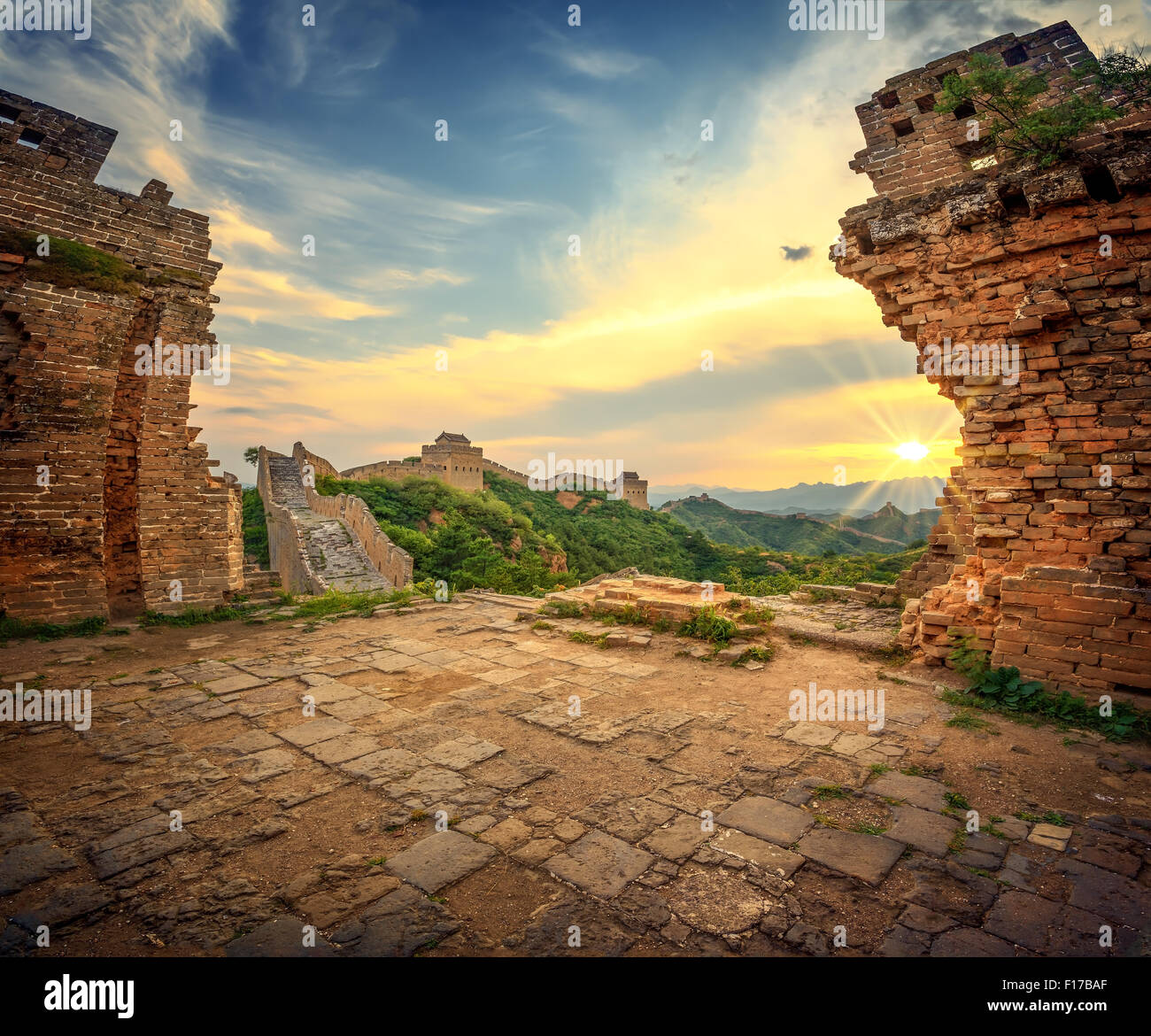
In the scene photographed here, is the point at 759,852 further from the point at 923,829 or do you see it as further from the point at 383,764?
the point at 383,764

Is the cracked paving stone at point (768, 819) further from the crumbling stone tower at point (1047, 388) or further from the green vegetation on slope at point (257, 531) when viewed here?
the green vegetation on slope at point (257, 531)

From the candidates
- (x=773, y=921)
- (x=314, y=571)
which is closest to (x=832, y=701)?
(x=773, y=921)

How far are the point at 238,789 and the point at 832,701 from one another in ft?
16.1

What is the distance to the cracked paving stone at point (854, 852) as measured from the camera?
8.66ft

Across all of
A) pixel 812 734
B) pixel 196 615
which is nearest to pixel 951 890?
pixel 812 734

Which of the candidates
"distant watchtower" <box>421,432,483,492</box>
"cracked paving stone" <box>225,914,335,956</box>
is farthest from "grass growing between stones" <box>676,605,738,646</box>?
"distant watchtower" <box>421,432,483,492</box>

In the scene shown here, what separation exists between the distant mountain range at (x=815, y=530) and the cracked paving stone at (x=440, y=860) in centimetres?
4855

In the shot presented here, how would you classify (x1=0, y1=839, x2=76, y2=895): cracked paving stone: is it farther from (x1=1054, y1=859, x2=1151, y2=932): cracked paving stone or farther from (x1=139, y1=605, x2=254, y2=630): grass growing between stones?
(x1=139, y1=605, x2=254, y2=630): grass growing between stones

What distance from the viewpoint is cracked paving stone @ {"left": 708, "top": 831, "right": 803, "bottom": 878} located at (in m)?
2.67

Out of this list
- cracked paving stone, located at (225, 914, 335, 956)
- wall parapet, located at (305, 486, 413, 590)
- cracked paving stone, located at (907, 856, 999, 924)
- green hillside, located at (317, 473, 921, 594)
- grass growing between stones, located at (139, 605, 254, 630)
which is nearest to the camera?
cracked paving stone, located at (225, 914, 335, 956)

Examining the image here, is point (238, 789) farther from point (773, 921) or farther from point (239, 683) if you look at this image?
point (773, 921)

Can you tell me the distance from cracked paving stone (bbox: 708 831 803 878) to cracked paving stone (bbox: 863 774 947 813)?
1.04 meters

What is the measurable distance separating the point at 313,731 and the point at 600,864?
9.32 feet

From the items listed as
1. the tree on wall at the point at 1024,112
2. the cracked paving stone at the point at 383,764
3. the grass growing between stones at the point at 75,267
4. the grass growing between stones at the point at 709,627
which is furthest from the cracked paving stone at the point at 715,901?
the grass growing between stones at the point at 75,267
